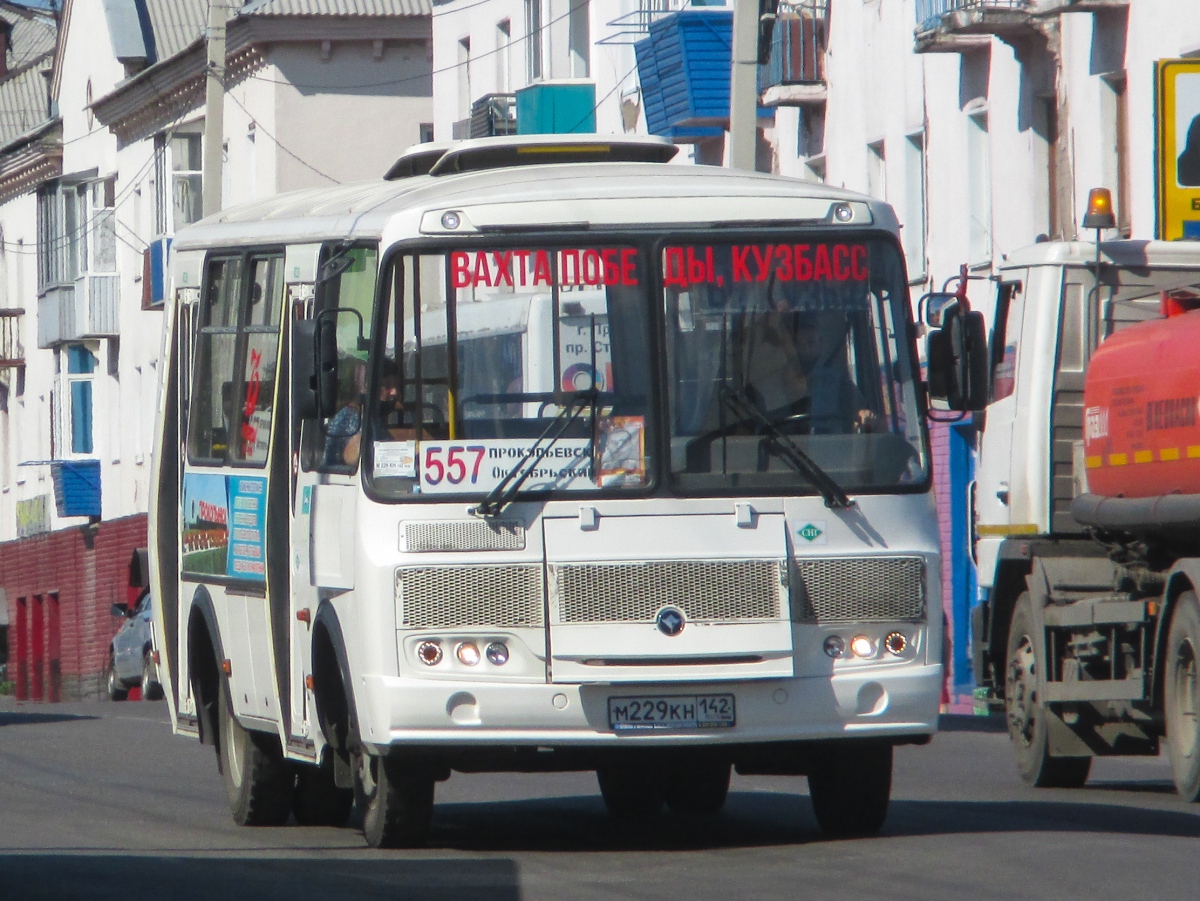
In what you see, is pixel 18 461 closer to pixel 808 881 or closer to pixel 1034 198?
pixel 1034 198

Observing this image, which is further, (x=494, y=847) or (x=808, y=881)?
(x=494, y=847)

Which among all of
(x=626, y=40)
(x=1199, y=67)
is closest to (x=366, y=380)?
(x=1199, y=67)

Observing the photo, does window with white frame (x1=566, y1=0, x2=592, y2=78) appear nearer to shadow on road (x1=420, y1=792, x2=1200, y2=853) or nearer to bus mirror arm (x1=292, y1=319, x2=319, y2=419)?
→ shadow on road (x1=420, y1=792, x2=1200, y2=853)

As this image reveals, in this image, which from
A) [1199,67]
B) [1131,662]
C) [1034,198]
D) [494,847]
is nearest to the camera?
[494,847]

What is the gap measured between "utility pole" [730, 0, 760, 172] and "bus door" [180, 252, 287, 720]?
953 cm

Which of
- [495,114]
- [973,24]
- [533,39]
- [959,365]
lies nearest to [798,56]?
[973,24]

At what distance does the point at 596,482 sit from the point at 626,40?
94.0ft

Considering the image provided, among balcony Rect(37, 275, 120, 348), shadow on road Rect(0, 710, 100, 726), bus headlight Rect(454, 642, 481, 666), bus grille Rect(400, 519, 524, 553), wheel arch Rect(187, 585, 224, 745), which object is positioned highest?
balcony Rect(37, 275, 120, 348)

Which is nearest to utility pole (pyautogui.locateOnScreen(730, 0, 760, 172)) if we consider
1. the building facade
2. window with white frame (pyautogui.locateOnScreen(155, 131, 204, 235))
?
the building facade

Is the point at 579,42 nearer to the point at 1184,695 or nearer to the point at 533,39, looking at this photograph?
the point at 533,39

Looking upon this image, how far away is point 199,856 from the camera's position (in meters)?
12.9

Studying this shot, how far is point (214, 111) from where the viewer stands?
36.5 m

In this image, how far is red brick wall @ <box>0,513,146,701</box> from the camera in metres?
56.5

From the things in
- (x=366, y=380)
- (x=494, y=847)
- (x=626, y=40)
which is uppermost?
(x=626, y=40)
